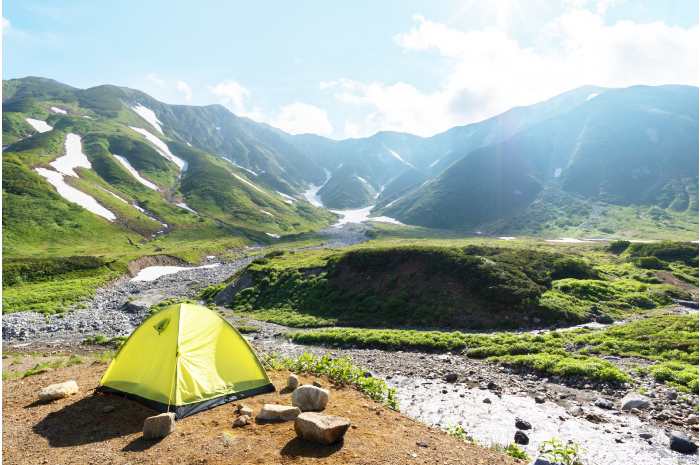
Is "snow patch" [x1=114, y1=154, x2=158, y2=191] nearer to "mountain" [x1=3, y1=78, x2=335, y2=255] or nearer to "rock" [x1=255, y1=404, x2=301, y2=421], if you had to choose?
"mountain" [x1=3, y1=78, x2=335, y2=255]

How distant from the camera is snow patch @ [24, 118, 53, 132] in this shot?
616 ft

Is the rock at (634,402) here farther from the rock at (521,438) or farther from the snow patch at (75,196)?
the snow patch at (75,196)

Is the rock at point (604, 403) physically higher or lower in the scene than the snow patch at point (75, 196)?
lower

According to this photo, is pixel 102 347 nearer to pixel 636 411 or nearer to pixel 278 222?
pixel 636 411

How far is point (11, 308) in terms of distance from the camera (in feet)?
126

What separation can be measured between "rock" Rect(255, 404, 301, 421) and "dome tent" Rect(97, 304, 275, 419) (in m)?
2.23

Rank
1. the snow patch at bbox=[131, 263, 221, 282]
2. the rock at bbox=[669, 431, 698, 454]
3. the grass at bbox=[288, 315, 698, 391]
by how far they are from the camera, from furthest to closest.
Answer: the snow patch at bbox=[131, 263, 221, 282] < the grass at bbox=[288, 315, 698, 391] < the rock at bbox=[669, 431, 698, 454]

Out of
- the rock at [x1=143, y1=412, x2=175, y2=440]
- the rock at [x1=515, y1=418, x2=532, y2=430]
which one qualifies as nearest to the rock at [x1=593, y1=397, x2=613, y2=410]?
the rock at [x1=515, y1=418, x2=532, y2=430]

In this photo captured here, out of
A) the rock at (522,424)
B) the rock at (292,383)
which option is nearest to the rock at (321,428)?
the rock at (292,383)

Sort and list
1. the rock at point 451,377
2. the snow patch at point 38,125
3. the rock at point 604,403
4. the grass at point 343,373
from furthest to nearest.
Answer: the snow patch at point 38,125
the rock at point 451,377
the rock at point 604,403
the grass at point 343,373

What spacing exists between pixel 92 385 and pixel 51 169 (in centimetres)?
13062

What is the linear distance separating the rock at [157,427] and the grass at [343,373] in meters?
6.17

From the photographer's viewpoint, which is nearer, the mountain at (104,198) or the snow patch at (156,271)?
the snow patch at (156,271)

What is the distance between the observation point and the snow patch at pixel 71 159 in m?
125
